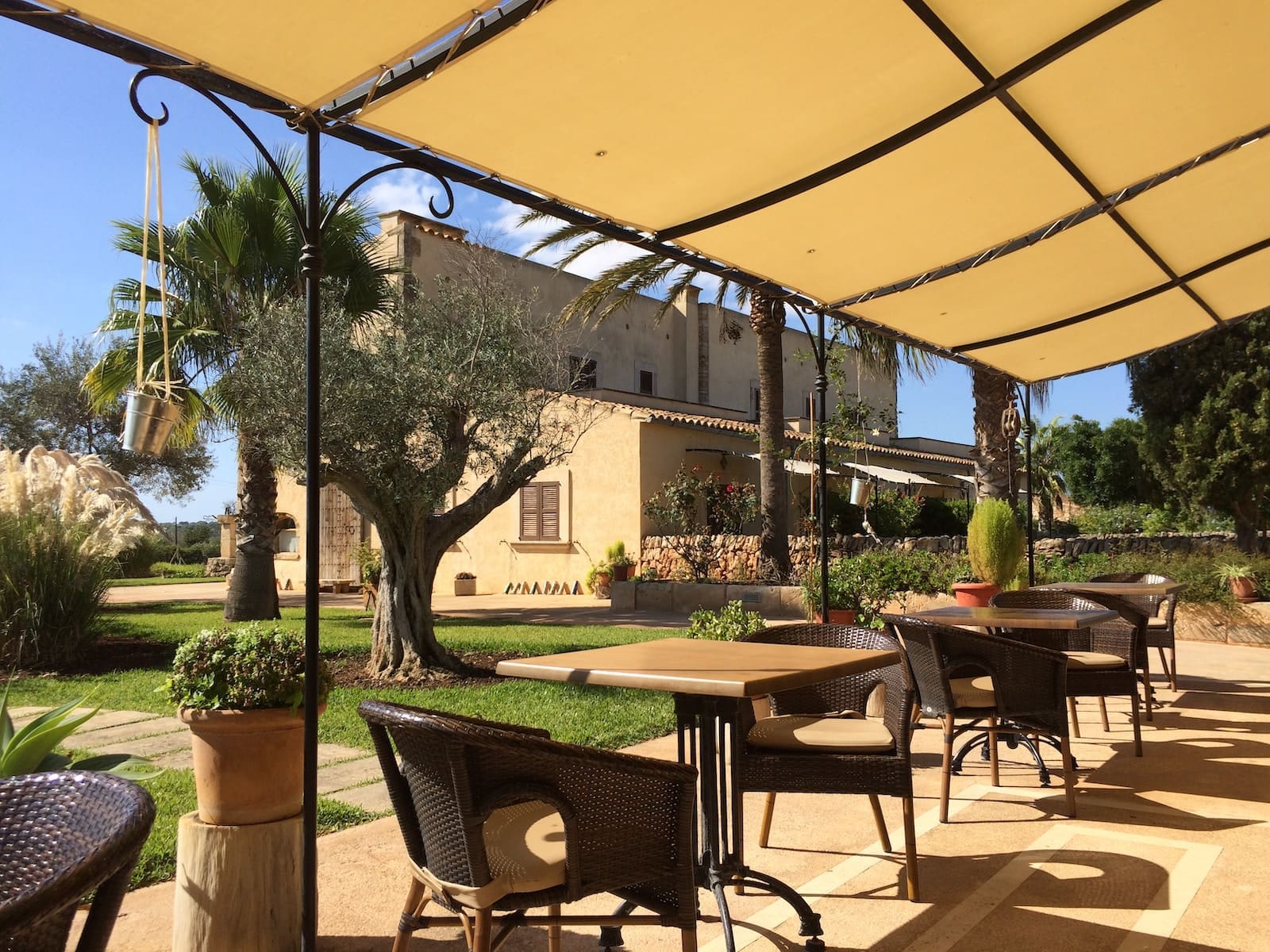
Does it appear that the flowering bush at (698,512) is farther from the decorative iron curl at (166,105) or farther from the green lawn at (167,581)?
the green lawn at (167,581)

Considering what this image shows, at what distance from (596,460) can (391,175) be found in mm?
14777

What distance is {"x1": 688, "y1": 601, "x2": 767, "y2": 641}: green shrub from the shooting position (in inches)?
219

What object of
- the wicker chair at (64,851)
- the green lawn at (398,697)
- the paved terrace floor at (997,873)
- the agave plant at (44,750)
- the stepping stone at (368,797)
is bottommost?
the paved terrace floor at (997,873)

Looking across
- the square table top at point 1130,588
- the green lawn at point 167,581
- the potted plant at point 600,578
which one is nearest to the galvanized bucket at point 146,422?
the square table top at point 1130,588

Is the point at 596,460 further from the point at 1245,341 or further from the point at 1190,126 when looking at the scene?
the point at 1190,126

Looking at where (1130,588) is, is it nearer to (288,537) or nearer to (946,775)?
(946,775)

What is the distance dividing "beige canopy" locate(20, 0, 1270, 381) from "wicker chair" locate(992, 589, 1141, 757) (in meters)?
1.94

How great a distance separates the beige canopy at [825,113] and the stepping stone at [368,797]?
282cm

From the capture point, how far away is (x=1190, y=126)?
12.1 ft

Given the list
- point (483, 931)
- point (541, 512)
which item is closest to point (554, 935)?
point (483, 931)

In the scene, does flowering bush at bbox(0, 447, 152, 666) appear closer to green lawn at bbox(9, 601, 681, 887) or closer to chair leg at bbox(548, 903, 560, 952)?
green lawn at bbox(9, 601, 681, 887)

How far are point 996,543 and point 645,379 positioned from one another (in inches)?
600

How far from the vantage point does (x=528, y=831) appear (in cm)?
233

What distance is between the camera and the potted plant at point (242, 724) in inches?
106
